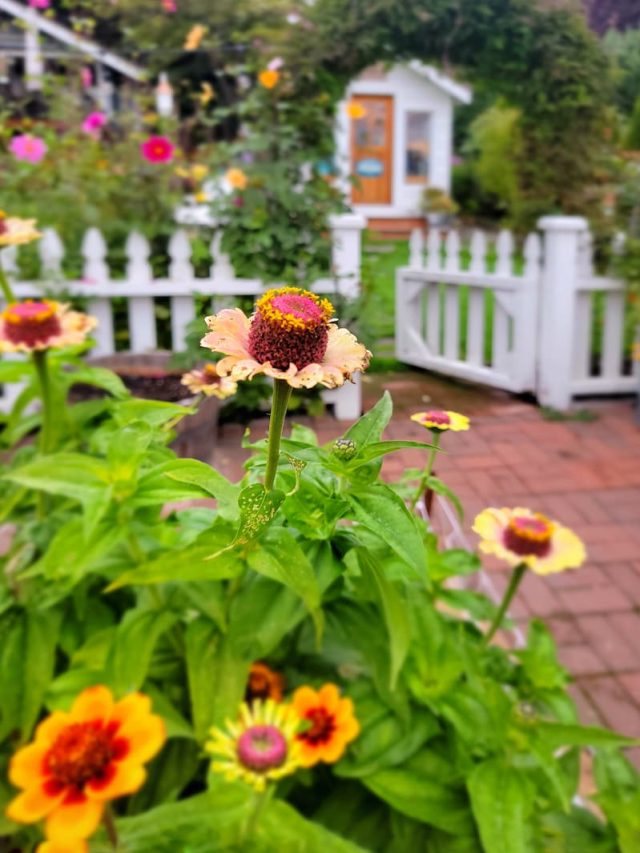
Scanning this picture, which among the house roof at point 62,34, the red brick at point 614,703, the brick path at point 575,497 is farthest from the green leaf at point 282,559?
the house roof at point 62,34

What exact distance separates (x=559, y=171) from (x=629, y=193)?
46 centimetres

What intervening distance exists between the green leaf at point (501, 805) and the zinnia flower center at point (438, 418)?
53 centimetres

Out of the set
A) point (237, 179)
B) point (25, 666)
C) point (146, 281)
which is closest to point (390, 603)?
point (25, 666)

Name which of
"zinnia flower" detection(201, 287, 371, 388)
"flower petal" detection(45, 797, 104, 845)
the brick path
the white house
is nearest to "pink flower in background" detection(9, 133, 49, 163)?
the brick path

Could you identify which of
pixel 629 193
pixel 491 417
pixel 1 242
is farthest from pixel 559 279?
pixel 1 242

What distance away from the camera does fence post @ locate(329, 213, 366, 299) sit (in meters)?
3.69

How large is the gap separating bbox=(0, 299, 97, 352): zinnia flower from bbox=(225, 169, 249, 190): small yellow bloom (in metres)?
2.71

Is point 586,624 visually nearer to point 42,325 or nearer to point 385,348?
point 42,325

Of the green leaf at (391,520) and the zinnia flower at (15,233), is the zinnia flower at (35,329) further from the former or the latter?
the green leaf at (391,520)

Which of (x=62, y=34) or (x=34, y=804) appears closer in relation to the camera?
(x=34, y=804)

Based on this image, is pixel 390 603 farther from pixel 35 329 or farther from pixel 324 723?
pixel 35 329

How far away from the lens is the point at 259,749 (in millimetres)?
737

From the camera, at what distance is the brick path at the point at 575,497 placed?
1.95 meters

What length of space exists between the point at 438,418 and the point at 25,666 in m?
0.72
